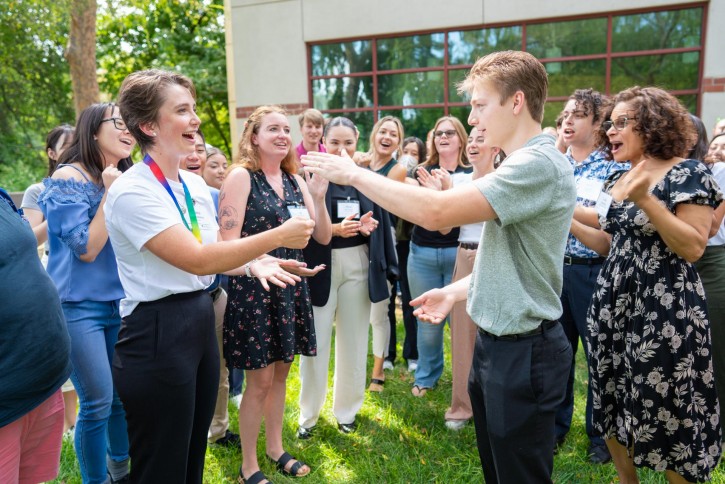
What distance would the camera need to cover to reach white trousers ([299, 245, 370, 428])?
4.04 metres

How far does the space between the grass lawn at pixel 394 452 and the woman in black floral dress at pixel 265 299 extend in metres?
0.23

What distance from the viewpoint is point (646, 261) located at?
2.76m

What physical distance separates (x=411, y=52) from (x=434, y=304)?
7776mm

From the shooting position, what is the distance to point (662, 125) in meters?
2.72

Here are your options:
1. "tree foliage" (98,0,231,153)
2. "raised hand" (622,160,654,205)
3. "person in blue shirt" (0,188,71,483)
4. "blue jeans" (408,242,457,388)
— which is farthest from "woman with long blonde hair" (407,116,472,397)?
"tree foliage" (98,0,231,153)

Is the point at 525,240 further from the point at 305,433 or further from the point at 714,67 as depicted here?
the point at 714,67

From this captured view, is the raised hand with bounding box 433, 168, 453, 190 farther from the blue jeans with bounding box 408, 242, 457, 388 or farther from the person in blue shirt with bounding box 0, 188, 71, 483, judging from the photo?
the person in blue shirt with bounding box 0, 188, 71, 483

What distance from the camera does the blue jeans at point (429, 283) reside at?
15.2 ft

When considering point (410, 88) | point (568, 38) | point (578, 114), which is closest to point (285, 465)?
point (578, 114)

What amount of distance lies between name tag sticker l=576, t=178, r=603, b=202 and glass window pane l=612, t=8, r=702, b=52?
19.9 feet

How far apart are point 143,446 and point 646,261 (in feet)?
8.52

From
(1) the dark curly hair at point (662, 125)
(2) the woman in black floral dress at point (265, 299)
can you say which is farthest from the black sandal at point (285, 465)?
(1) the dark curly hair at point (662, 125)

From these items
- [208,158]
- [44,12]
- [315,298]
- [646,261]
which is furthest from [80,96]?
[646,261]

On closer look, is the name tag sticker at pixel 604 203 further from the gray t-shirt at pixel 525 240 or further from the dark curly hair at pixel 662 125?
the gray t-shirt at pixel 525 240
